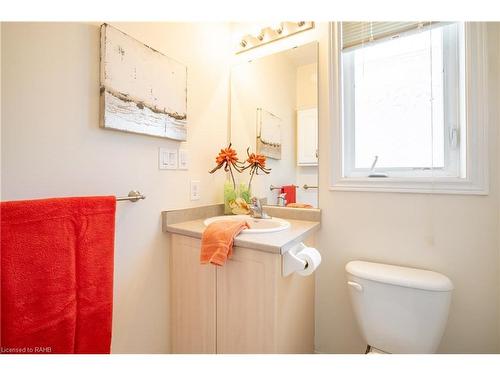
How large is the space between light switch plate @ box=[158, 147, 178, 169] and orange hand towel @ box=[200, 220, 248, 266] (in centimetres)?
42

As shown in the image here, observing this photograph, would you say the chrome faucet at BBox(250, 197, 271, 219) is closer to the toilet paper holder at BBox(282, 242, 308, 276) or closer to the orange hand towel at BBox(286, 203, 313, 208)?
the orange hand towel at BBox(286, 203, 313, 208)

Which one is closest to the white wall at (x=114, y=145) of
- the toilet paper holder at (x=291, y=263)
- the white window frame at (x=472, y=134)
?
the toilet paper holder at (x=291, y=263)

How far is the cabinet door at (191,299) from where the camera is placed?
105cm

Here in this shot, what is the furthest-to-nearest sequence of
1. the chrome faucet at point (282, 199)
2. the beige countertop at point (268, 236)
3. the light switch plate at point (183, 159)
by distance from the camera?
the chrome faucet at point (282, 199) < the light switch plate at point (183, 159) < the beige countertop at point (268, 236)

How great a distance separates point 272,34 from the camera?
4.79ft

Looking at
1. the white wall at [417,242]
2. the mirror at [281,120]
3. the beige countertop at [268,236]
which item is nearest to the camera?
the beige countertop at [268,236]

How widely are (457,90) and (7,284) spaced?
1.82 meters

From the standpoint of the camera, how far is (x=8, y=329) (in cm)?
67

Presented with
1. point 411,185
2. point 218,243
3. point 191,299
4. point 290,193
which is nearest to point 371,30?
point 411,185

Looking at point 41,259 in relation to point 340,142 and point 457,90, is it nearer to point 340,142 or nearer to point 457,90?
point 340,142

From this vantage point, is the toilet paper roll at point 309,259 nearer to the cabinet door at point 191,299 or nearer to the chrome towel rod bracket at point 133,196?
the cabinet door at point 191,299

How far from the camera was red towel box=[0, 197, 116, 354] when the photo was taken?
2.19ft

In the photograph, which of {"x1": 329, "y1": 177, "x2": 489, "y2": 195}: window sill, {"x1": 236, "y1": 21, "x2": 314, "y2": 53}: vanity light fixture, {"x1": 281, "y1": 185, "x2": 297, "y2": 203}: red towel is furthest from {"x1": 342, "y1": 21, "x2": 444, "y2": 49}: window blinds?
{"x1": 281, "y1": 185, "x2": 297, "y2": 203}: red towel

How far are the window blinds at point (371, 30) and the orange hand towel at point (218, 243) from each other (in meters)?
1.16
